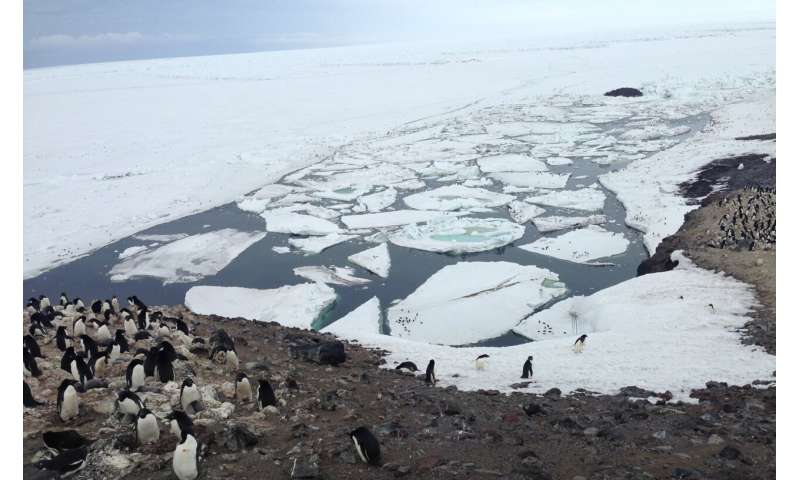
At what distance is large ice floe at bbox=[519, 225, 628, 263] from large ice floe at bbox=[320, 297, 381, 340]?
193 inches

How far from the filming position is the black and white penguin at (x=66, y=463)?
464 centimetres

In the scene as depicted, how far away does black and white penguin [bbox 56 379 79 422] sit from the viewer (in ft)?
18.7

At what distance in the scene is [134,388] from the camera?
6480 millimetres

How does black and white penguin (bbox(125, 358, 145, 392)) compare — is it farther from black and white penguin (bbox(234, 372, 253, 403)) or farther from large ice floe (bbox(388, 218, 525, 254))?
large ice floe (bbox(388, 218, 525, 254))

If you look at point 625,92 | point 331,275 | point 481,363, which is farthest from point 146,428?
point 625,92

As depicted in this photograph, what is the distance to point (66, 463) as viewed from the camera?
4.69 m

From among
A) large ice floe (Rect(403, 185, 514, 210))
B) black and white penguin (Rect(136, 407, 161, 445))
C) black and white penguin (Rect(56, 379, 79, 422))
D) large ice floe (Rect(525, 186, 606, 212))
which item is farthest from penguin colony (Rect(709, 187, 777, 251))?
black and white penguin (Rect(56, 379, 79, 422))

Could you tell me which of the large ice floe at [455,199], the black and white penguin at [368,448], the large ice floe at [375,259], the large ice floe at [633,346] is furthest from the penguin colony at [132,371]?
the large ice floe at [455,199]

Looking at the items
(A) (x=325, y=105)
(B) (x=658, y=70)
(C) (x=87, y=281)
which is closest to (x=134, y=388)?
(C) (x=87, y=281)

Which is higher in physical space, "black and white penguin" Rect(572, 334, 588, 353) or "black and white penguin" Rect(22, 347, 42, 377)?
"black and white penguin" Rect(22, 347, 42, 377)

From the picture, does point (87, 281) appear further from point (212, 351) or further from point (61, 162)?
point (61, 162)

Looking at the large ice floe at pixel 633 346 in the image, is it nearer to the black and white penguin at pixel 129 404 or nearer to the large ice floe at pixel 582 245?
the large ice floe at pixel 582 245

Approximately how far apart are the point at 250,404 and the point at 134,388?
50.2 inches

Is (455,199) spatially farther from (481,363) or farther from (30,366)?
(30,366)
